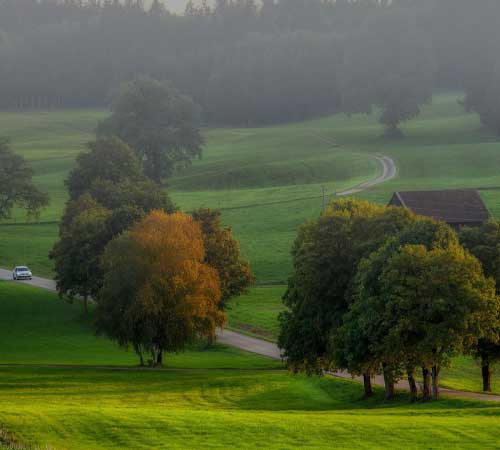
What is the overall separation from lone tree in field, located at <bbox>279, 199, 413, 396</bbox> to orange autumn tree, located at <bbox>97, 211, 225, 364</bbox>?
8.17 m

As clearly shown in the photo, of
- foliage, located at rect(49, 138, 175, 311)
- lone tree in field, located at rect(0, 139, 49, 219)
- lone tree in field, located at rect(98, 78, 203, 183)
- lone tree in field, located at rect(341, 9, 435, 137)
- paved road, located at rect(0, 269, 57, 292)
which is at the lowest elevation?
paved road, located at rect(0, 269, 57, 292)

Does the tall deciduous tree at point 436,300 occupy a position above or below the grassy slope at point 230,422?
above

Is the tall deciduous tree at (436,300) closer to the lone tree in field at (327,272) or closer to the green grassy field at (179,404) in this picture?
the green grassy field at (179,404)

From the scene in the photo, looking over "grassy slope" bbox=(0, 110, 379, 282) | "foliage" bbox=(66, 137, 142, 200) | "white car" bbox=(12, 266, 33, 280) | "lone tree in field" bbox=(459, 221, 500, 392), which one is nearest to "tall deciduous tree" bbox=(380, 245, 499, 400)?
"lone tree in field" bbox=(459, 221, 500, 392)

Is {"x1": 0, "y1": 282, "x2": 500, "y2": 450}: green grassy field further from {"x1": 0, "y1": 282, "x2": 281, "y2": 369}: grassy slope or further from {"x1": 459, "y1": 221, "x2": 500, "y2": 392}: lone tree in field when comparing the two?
{"x1": 459, "y1": 221, "x2": 500, "y2": 392}: lone tree in field

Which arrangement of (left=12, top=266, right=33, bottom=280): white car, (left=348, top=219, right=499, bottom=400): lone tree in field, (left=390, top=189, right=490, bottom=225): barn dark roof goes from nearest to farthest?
1. (left=348, top=219, right=499, bottom=400): lone tree in field
2. (left=390, top=189, right=490, bottom=225): barn dark roof
3. (left=12, top=266, right=33, bottom=280): white car

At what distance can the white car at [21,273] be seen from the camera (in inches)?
3516

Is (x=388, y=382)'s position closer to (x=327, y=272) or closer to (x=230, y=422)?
(x=327, y=272)

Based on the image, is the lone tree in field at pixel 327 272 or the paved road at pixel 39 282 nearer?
the lone tree in field at pixel 327 272

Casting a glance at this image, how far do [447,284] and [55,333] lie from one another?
37.0 m

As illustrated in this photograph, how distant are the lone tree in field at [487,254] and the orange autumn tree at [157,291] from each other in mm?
17024

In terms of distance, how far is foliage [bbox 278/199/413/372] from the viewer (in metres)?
52.6

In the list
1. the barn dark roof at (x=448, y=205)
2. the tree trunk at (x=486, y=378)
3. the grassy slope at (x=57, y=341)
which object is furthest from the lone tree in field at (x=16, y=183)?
the tree trunk at (x=486, y=378)

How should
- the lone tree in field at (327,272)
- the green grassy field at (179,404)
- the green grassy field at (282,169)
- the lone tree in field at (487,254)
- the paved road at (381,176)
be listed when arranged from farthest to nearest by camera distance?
the paved road at (381,176)
the green grassy field at (282,169)
the lone tree in field at (327,272)
the lone tree in field at (487,254)
the green grassy field at (179,404)
